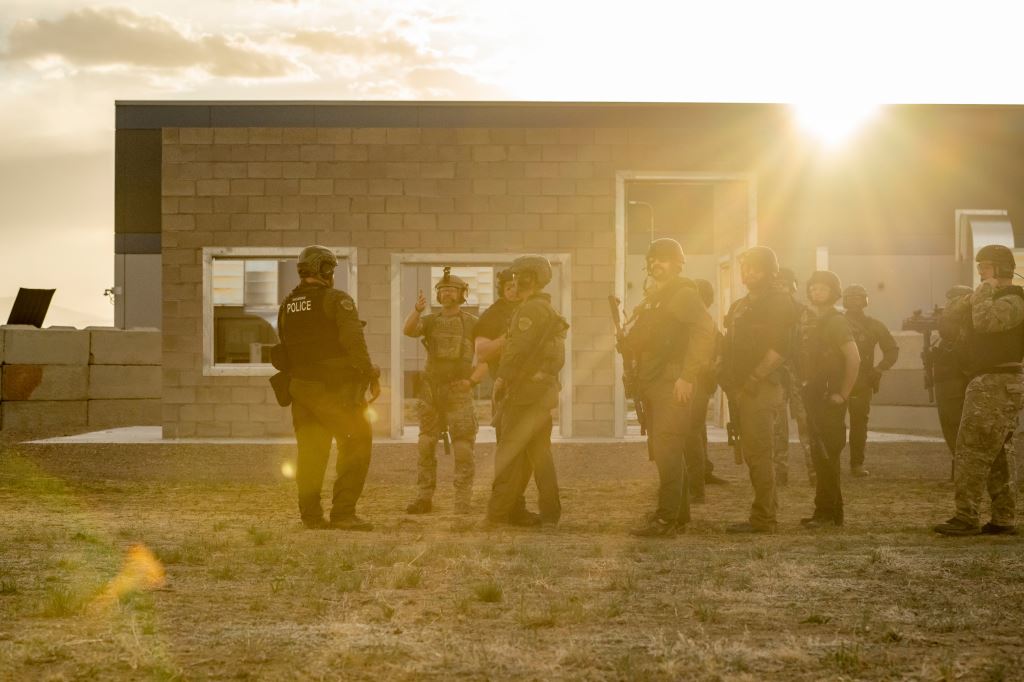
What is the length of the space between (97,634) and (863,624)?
2.99 meters

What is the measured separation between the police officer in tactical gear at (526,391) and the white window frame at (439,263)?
822 cm

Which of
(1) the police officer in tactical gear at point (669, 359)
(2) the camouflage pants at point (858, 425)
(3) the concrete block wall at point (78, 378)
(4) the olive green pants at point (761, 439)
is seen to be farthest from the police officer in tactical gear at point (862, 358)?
(3) the concrete block wall at point (78, 378)

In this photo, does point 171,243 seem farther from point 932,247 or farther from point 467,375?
point 932,247

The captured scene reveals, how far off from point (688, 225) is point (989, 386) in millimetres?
14026

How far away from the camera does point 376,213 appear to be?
16281 mm

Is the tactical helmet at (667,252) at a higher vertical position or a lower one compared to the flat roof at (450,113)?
lower

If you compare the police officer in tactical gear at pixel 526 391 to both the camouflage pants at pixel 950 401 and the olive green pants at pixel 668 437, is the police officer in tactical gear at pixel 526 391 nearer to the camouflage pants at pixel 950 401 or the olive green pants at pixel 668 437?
the olive green pants at pixel 668 437

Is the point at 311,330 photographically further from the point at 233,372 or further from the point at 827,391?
the point at 233,372

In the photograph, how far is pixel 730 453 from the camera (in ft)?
46.1

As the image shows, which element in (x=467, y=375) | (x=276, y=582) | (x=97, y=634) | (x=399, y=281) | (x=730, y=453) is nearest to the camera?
(x=97, y=634)

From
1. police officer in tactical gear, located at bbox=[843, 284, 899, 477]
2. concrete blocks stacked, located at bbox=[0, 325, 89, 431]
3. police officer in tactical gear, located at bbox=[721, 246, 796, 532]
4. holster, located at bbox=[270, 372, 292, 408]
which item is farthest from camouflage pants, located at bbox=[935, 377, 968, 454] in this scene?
concrete blocks stacked, located at bbox=[0, 325, 89, 431]

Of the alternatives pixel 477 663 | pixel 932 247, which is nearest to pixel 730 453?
pixel 477 663

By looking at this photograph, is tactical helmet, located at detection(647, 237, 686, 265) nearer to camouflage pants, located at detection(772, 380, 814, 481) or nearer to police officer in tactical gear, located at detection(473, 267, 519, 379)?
police officer in tactical gear, located at detection(473, 267, 519, 379)

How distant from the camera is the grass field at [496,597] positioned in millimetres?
4375
